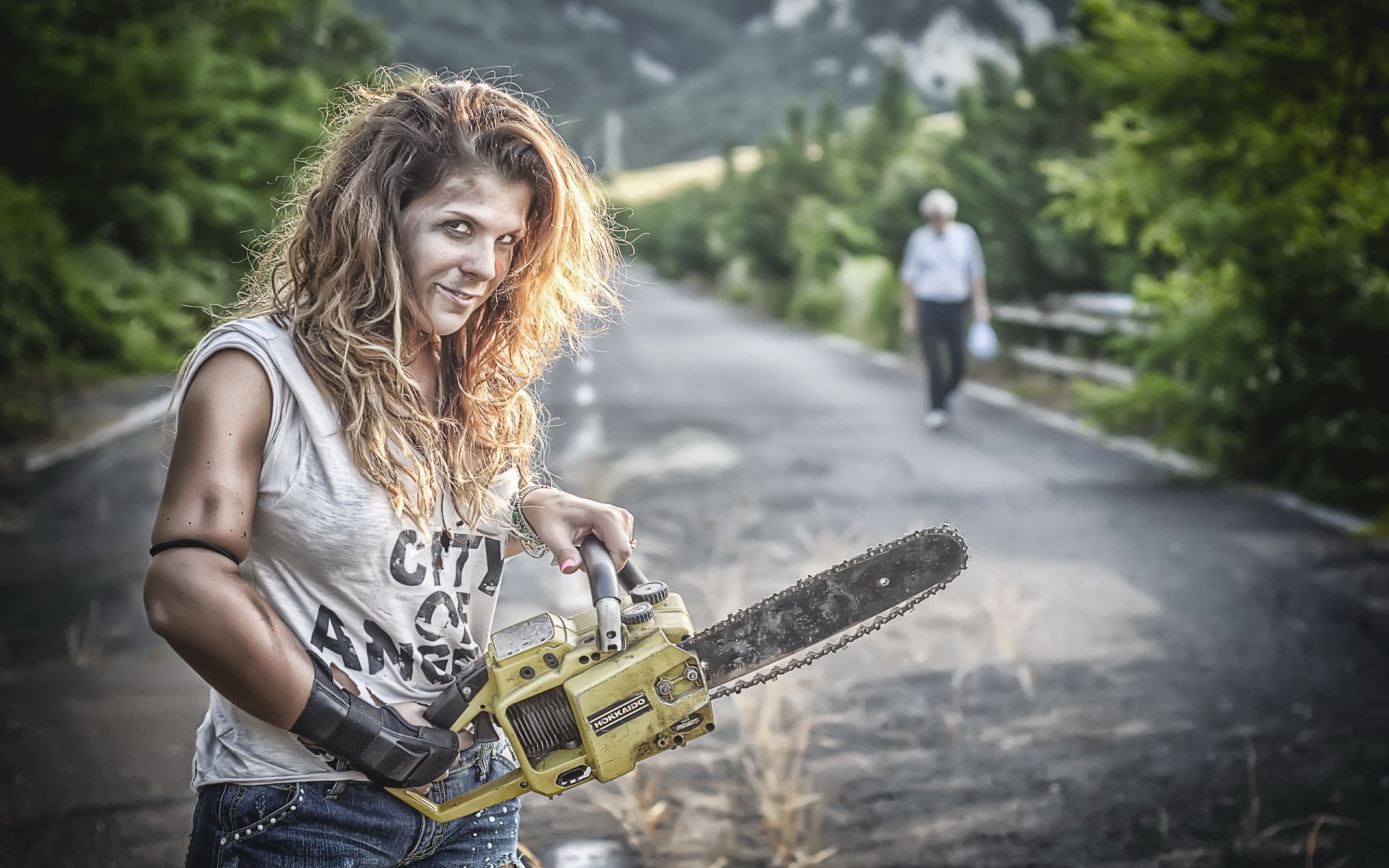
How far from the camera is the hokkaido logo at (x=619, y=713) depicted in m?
1.95

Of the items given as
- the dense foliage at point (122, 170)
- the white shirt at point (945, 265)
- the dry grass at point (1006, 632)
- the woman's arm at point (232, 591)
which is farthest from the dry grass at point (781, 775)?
the dense foliage at point (122, 170)

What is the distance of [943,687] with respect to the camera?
5.62m

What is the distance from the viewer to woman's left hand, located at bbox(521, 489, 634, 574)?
2.12 m

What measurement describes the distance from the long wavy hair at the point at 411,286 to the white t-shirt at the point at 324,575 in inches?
1.7

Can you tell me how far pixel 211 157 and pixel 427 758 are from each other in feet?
62.9

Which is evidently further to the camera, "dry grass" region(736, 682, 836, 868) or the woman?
"dry grass" region(736, 682, 836, 868)

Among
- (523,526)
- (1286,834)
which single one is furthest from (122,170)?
(523,526)

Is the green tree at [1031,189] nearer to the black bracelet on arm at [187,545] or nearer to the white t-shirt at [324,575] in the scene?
the white t-shirt at [324,575]

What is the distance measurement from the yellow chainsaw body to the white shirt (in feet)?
37.2

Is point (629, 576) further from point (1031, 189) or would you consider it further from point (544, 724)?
point (1031, 189)

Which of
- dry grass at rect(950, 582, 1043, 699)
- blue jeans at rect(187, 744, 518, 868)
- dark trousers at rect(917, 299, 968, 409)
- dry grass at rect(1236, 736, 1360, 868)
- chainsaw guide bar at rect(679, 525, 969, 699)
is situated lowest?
dry grass at rect(950, 582, 1043, 699)

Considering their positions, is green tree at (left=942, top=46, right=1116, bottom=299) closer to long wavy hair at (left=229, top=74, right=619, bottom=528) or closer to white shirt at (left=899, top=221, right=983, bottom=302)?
white shirt at (left=899, top=221, right=983, bottom=302)

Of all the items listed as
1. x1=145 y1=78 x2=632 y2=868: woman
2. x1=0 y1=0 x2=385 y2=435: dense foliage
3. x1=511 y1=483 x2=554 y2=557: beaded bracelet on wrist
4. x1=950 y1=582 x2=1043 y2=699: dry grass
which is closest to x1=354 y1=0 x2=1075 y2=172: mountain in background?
x1=0 y1=0 x2=385 y2=435: dense foliage

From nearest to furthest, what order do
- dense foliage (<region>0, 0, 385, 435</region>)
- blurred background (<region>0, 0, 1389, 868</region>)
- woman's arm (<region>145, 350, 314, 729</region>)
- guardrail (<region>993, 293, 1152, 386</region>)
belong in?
woman's arm (<region>145, 350, 314, 729</region>) → blurred background (<region>0, 0, 1389, 868</region>) → guardrail (<region>993, 293, 1152, 386</region>) → dense foliage (<region>0, 0, 385, 435</region>)
